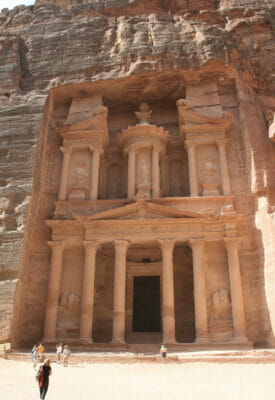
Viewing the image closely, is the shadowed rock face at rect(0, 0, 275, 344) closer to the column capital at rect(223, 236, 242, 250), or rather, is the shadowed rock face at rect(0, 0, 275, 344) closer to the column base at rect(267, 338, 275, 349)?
the column capital at rect(223, 236, 242, 250)

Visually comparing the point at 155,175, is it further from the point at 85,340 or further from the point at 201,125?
the point at 85,340

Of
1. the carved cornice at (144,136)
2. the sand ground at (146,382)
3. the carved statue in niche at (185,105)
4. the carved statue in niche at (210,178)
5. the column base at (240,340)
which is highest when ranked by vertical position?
the carved statue in niche at (185,105)

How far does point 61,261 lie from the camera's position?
1733cm

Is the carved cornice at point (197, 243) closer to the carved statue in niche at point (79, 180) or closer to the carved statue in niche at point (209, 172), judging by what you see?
the carved statue in niche at point (209, 172)

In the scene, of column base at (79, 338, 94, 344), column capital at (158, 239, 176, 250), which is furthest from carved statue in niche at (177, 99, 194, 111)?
column base at (79, 338, 94, 344)

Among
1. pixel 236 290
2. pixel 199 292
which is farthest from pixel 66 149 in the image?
pixel 236 290

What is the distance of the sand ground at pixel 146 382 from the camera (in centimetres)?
706

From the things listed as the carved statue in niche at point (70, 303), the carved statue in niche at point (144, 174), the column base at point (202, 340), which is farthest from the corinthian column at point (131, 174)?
the column base at point (202, 340)

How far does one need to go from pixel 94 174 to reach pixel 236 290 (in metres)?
8.99

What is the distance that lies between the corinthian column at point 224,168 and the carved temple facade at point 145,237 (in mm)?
51

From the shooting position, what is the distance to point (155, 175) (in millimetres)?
19234

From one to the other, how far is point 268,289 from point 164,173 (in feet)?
27.6

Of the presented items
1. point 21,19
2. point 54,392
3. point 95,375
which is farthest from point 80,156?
point 54,392

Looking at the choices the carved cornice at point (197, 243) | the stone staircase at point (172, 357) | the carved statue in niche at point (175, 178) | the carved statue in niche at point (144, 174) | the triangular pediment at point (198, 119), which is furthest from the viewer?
the carved statue in niche at point (175, 178)
